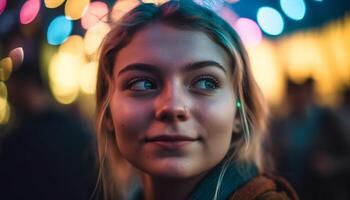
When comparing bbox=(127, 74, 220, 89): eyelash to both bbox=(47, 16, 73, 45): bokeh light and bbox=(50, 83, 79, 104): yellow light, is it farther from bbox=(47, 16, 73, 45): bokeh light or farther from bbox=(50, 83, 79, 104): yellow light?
bbox=(50, 83, 79, 104): yellow light

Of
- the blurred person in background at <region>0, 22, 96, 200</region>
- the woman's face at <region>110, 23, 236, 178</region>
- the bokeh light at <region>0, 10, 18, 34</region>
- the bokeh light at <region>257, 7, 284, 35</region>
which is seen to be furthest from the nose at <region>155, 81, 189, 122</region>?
the bokeh light at <region>0, 10, 18, 34</region>

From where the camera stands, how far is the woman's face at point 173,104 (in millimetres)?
918

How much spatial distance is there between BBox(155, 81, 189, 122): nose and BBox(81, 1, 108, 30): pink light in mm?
307

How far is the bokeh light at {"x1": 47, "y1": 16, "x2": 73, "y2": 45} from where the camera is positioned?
1.49m

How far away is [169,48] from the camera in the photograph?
0.94 meters

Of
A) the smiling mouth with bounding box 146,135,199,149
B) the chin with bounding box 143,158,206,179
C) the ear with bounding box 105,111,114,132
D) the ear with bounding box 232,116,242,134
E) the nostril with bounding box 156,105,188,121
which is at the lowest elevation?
the chin with bounding box 143,158,206,179

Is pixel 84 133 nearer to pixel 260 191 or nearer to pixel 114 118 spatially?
pixel 114 118

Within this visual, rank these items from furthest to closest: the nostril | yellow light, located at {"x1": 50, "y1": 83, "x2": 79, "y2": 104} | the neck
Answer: yellow light, located at {"x1": 50, "y1": 83, "x2": 79, "y2": 104} → the neck → the nostril

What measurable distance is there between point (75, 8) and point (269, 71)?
2.66 feet

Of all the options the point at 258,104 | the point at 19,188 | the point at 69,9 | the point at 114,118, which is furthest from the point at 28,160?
the point at 258,104

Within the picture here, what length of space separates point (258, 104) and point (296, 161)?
4.94 ft

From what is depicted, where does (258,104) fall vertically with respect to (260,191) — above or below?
above

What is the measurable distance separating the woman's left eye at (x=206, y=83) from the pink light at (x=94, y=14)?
31cm

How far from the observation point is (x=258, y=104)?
1.12 metres
